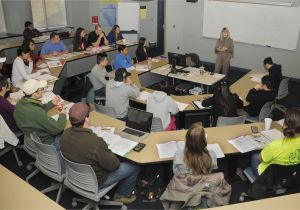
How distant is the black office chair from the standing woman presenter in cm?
488

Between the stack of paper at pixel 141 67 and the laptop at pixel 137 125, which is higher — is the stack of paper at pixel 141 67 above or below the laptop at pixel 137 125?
above

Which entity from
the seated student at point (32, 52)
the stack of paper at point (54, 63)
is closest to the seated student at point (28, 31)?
the seated student at point (32, 52)

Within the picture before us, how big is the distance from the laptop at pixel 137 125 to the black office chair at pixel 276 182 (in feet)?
4.70

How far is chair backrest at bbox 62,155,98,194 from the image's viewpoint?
3281 mm

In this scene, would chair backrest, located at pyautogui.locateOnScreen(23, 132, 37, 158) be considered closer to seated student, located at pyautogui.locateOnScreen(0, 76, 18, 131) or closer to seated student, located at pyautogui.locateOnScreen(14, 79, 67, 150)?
seated student, located at pyautogui.locateOnScreen(14, 79, 67, 150)

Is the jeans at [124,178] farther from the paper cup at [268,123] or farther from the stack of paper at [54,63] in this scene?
the stack of paper at [54,63]

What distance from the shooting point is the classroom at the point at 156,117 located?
126 inches

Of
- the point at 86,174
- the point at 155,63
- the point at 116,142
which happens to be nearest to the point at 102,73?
the point at 155,63

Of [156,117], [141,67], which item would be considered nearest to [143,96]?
[156,117]

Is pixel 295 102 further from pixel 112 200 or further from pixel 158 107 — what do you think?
pixel 112 200

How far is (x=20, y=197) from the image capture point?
282cm

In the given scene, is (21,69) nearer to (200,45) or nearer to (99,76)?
(99,76)

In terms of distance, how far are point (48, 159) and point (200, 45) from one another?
6994 mm

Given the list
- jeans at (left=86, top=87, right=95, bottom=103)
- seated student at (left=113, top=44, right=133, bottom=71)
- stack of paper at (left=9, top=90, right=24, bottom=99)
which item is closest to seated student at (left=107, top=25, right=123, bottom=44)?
seated student at (left=113, top=44, right=133, bottom=71)
